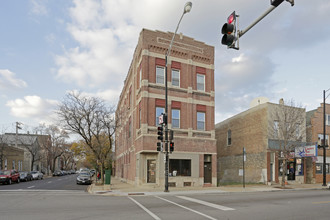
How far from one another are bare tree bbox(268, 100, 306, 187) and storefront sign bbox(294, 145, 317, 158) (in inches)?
19.1

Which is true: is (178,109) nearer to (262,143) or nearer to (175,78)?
(175,78)

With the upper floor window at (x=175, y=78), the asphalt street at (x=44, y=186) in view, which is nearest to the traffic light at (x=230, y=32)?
the upper floor window at (x=175, y=78)

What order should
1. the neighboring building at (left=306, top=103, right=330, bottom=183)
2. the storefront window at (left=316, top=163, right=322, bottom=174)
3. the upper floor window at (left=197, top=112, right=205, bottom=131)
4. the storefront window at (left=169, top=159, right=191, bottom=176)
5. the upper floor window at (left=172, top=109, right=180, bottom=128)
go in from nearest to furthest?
1. the storefront window at (left=169, top=159, right=191, bottom=176)
2. the upper floor window at (left=172, top=109, right=180, bottom=128)
3. the upper floor window at (left=197, top=112, right=205, bottom=131)
4. the neighboring building at (left=306, top=103, right=330, bottom=183)
5. the storefront window at (left=316, top=163, right=322, bottom=174)

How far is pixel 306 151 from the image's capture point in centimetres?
2850

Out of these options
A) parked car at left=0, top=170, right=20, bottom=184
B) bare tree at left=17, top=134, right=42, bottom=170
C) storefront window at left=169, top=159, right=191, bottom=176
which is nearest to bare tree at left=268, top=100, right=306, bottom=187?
storefront window at left=169, top=159, right=191, bottom=176

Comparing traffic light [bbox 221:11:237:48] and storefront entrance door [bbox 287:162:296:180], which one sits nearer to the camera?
traffic light [bbox 221:11:237:48]

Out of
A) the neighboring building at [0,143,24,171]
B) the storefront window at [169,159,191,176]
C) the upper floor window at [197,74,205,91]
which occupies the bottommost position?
the neighboring building at [0,143,24,171]

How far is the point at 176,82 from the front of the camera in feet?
86.7

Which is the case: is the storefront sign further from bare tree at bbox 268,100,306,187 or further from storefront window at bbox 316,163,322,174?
storefront window at bbox 316,163,322,174

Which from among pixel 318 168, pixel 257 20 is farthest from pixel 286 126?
pixel 257 20

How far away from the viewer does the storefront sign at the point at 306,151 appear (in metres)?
27.6

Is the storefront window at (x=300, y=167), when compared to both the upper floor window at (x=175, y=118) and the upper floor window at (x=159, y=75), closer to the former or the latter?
the upper floor window at (x=175, y=118)

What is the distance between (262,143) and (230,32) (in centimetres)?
2373

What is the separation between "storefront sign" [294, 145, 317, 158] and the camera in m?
27.6
